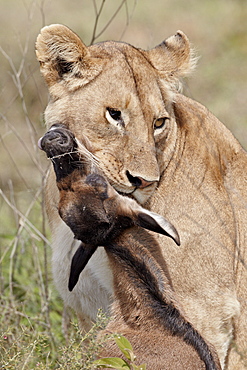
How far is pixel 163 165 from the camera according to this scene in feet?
12.1

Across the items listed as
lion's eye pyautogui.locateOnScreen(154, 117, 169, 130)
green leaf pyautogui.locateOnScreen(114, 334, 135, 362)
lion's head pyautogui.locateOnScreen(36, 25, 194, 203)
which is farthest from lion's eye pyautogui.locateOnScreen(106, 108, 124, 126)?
green leaf pyautogui.locateOnScreen(114, 334, 135, 362)

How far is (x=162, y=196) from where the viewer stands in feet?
11.9

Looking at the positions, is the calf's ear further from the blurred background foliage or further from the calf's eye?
the blurred background foliage

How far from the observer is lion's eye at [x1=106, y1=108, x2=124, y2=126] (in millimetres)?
3455

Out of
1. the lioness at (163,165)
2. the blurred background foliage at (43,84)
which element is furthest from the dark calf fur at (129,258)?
the blurred background foliage at (43,84)

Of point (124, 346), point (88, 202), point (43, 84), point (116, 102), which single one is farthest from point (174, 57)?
point (43, 84)

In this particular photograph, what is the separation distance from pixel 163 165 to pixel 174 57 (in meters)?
0.65

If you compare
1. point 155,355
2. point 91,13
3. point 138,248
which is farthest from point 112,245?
point 91,13

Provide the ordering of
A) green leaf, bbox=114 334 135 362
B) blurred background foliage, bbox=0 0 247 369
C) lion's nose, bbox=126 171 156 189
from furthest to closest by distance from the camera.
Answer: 1. blurred background foliage, bbox=0 0 247 369
2. lion's nose, bbox=126 171 156 189
3. green leaf, bbox=114 334 135 362

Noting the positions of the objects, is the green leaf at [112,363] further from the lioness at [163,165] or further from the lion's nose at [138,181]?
the lion's nose at [138,181]

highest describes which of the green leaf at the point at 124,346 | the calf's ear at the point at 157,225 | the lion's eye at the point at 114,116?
the lion's eye at the point at 114,116

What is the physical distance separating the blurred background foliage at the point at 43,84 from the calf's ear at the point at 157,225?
174 centimetres

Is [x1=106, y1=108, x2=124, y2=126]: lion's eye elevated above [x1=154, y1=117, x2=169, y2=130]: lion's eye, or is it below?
above

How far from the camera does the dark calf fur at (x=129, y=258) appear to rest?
3.16m
